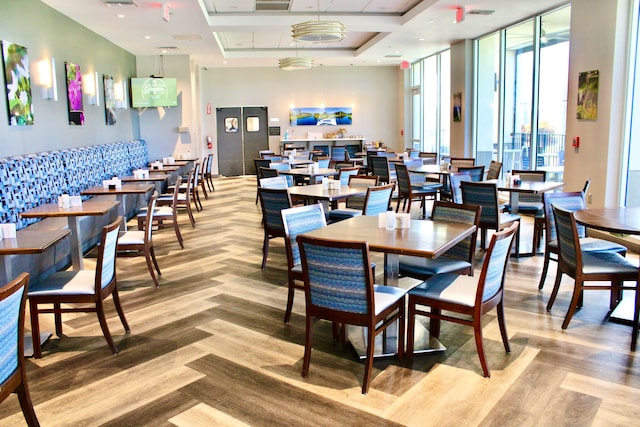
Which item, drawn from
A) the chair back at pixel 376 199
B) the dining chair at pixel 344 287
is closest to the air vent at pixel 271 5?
the chair back at pixel 376 199

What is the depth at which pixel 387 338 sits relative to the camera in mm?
3783

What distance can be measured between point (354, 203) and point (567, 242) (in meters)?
3.18

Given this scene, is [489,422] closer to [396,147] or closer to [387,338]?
[387,338]

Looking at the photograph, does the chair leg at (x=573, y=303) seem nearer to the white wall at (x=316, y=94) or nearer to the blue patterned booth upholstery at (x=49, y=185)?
the blue patterned booth upholstery at (x=49, y=185)

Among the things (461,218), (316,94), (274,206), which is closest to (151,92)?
(316,94)

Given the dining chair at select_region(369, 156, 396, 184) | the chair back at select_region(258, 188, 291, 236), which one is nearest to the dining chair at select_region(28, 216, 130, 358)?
the chair back at select_region(258, 188, 291, 236)

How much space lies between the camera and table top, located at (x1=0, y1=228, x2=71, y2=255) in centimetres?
343

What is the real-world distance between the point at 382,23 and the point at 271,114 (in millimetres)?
7531

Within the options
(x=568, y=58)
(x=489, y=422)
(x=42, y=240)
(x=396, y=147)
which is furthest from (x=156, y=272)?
(x=396, y=147)

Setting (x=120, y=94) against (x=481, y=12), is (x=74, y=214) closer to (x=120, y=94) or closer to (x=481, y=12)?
(x=120, y=94)

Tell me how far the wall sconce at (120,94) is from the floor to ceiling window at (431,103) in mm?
7831

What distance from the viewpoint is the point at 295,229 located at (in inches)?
163

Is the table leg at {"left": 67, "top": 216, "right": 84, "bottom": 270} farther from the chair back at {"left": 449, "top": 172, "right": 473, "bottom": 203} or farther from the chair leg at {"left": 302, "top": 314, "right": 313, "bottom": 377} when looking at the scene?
the chair back at {"left": 449, "top": 172, "right": 473, "bottom": 203}

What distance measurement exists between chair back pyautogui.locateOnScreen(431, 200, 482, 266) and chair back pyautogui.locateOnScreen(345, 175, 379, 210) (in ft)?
6.96
